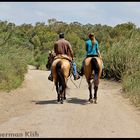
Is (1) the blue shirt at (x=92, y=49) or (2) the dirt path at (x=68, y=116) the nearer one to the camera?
(2) the dirt path at (x=68, y=116)

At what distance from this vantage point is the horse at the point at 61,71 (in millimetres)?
15781

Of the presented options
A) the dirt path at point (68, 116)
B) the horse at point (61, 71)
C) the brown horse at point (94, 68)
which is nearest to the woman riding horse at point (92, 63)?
the brown horse at point (94, 68)

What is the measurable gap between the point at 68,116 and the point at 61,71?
3210 millimetres

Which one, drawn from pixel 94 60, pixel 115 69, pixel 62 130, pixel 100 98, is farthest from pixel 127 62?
pixel 62 130

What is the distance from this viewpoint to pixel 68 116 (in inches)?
507

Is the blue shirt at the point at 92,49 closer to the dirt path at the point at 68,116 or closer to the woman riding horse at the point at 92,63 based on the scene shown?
the woman riding horse at the point at 92,63

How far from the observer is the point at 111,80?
26516 mm

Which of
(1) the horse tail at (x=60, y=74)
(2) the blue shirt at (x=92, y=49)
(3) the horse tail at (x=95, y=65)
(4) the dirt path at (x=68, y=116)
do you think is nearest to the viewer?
(4) the dirt path at (x=68, y=116)

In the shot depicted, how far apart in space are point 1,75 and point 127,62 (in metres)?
6.41

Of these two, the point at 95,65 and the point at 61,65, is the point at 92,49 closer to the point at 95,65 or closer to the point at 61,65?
the point at 95,65

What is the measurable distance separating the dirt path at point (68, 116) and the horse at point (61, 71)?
45cm

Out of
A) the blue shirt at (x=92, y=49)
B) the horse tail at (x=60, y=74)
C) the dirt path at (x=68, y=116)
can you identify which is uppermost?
the blue shirt at (x=92, y=49)

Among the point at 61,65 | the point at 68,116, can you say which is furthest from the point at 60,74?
the point at 68,116

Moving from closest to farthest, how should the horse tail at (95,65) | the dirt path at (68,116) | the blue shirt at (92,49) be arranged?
1. the dirt path at (68,116)
2. the horse tail at (95,65)
3. the blue shirt at (92,49)
